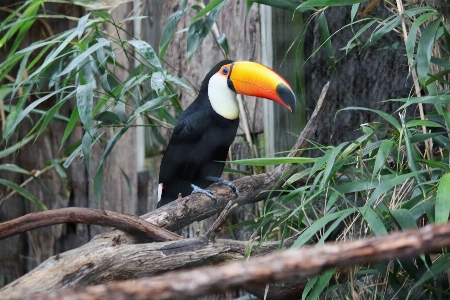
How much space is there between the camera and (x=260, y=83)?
→ 1.65 m

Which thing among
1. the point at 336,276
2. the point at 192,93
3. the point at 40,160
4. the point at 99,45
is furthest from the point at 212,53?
the point at 336,276

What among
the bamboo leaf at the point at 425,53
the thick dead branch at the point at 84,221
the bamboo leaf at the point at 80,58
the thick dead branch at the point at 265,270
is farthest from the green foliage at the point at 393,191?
the thick dead branch at the point at 265,270

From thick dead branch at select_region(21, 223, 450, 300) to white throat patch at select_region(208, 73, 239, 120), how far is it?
146 cm

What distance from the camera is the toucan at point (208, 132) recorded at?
1730 mm

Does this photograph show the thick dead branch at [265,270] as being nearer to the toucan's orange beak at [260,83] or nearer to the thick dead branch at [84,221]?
the thick dead branch at [84,221]

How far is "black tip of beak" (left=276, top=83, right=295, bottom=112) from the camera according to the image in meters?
1.54

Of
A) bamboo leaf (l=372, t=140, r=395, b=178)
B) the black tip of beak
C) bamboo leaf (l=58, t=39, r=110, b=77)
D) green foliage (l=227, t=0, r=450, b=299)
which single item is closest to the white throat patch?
the black tip of beak

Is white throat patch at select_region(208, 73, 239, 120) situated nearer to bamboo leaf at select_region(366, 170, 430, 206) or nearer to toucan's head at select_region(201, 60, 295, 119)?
toucan's head at select_region(201, 60, 295, 119)

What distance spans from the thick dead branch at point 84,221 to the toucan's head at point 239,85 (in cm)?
58

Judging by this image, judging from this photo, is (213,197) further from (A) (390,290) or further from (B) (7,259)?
(B) (7,259)

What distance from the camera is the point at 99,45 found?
151 centimetres

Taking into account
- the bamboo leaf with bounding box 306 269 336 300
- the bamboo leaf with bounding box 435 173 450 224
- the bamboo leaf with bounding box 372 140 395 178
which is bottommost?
the bamboo leaf with bounding box 306 269 336 300

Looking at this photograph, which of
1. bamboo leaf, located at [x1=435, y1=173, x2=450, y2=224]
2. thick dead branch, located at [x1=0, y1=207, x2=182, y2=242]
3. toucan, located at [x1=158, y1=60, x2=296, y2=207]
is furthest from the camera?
toucan, located at [x1=158, y1=60, x2=296, y2=207]

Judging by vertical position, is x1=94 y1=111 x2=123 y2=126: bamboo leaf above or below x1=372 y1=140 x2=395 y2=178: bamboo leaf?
above
